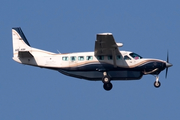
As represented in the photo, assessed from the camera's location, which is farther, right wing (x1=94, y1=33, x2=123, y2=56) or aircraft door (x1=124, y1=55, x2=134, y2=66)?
aircraft door (x1=124, y1=55, x2=134, y2=66)

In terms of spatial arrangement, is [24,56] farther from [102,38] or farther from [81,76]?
[102,38]

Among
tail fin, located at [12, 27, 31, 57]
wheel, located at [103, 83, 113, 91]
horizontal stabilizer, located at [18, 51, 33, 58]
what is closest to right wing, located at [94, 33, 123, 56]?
wheel, located at [103, 83, 113, 91]

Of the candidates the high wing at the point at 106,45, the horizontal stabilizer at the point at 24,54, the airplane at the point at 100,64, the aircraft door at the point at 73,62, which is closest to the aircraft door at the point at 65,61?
the airplane at the point at 100,64

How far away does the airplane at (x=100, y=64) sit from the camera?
3509 centimetres

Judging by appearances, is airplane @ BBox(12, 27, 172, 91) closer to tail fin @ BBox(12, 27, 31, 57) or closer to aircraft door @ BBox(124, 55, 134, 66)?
aircraft door @ BBox(124, 55, 134, 66)

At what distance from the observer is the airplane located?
3509cm

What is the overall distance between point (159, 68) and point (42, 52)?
9751 mm

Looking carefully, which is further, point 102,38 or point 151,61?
point 151,61

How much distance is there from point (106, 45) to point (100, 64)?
7.27ft

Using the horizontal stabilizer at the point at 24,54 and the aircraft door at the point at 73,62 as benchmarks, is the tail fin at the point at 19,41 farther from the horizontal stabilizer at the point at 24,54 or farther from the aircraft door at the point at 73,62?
the aircraft door at the point at 73,62

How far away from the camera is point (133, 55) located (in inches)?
1396

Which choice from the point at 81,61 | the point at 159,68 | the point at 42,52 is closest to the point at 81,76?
the point at 81,61

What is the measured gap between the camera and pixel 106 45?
110ft

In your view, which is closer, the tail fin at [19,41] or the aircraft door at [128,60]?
the aircraft door at [128,60]
